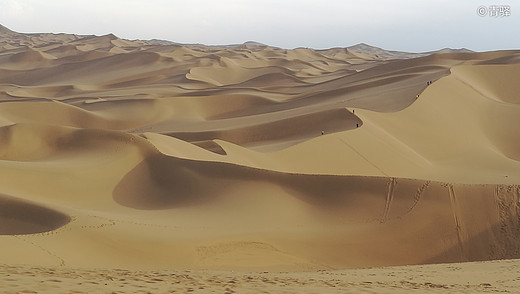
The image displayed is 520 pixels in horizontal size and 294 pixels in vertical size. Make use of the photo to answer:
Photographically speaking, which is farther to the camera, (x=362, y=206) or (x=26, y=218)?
(x=362, y=206)

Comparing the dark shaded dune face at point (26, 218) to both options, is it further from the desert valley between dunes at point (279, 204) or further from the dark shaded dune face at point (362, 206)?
the dark shaded dune face at point (362, 206)

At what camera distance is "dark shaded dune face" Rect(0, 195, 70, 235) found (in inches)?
424

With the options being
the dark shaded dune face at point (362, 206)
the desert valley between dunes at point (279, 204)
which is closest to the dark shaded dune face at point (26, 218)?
the desert valley between dunes at point (279, 204)

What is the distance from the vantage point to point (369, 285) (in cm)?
727

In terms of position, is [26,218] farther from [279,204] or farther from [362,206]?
[362,206]

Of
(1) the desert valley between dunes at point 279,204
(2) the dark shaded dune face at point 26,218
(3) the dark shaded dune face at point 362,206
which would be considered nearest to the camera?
(1) the desert valley between dunes at point 279,204

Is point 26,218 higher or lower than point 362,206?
lower

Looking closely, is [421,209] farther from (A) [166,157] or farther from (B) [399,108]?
(B) [399,108]

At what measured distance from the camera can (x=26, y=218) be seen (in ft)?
36.8

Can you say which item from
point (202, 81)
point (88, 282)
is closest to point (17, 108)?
point (202, 81)

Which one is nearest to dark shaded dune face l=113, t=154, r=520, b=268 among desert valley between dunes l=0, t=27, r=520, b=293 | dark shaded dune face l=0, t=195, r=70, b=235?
desert valley between dunes l=0, t=27, r=520, b=293

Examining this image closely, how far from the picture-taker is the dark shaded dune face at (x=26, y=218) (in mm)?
10758

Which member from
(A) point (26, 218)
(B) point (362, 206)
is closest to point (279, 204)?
(B) point (362, 206)

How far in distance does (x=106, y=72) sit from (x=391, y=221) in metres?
46.3
